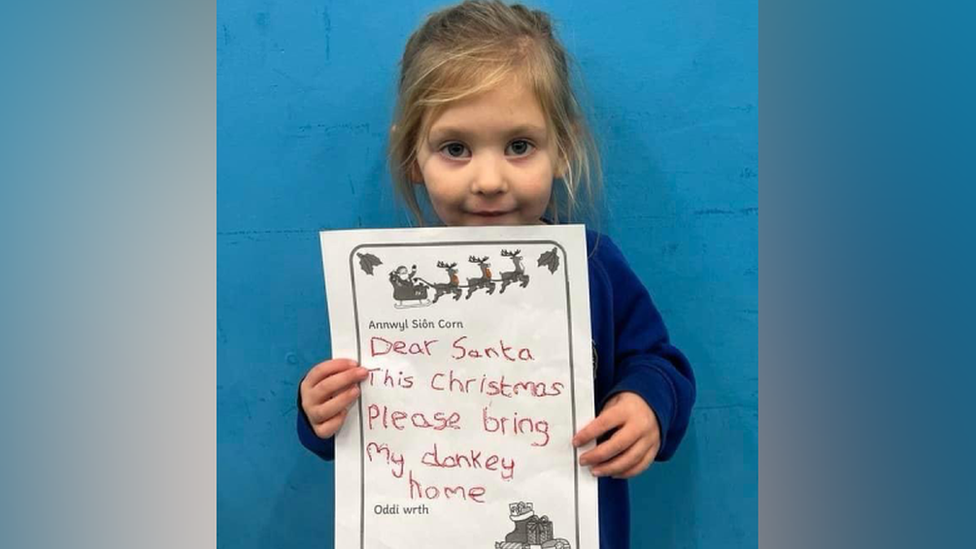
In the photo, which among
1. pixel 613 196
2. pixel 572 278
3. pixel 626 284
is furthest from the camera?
pixel 613 196

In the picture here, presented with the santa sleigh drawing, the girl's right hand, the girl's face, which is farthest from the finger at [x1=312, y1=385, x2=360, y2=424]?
the girl's face

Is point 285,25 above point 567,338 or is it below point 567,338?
above

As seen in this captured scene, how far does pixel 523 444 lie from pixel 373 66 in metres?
0.54

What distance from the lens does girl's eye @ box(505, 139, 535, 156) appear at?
78 centimetres

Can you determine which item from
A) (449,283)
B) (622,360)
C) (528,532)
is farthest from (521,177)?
(528,532)

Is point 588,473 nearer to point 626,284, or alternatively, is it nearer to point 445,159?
point 626,284

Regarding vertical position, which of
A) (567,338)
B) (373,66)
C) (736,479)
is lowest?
(736,479)

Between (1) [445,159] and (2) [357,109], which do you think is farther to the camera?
(2) [357,109]

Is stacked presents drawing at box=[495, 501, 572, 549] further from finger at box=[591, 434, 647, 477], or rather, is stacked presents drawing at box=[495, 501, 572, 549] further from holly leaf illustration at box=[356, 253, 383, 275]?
holly leaf illustration at box=[356, 253, 383, 275]

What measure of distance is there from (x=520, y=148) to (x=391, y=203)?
260 millimetres

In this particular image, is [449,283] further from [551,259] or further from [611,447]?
[611,447]

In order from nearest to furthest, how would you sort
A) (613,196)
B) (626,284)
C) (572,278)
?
Answer: (572,278) → (626,284) → (613,196)
